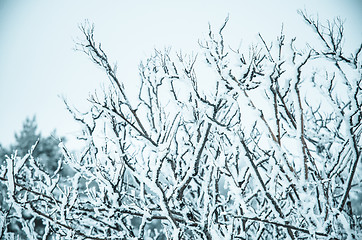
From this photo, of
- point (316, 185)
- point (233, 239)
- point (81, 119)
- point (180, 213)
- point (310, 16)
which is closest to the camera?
point (316, 185)

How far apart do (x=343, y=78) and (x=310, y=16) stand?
115 cm

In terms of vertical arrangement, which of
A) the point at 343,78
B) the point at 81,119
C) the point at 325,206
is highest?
the point at 343,78

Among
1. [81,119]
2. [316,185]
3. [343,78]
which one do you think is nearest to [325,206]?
[316,185]

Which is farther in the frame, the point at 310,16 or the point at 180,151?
the point at 180,151

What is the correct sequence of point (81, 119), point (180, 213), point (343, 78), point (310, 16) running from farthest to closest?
point (81, 119)
point (310, 16)
point (180, 213)
point (343, 78)

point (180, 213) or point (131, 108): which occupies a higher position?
point (131, 108)

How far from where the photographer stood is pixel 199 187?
2.86 m

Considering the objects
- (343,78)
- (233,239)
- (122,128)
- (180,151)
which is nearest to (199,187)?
(180,151)

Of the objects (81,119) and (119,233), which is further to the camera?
(81,119)

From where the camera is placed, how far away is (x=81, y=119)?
109 inches

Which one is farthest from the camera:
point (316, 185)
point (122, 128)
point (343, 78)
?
point (122, 128)

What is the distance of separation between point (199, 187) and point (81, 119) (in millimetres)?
1747

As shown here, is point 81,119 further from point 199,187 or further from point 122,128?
point 199,187

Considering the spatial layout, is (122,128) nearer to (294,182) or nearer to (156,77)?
(156,77)
